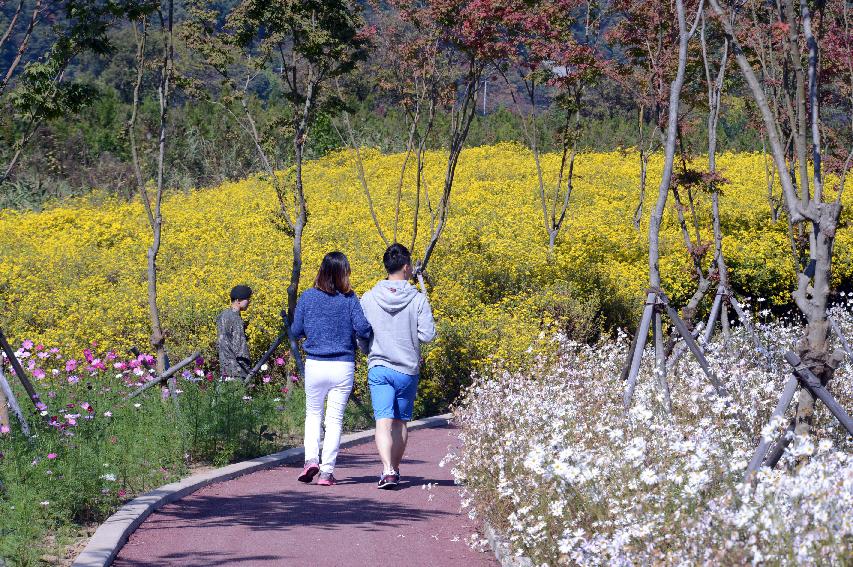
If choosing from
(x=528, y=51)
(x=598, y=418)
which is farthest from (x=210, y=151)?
(x=598, y=418)

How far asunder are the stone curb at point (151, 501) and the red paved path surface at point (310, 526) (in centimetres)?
6

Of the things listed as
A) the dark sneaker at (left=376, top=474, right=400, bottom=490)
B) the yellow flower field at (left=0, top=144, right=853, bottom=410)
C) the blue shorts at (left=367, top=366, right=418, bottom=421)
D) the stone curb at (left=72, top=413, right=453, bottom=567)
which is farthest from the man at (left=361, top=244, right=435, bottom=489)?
the yellow flower field at (left=0, top=144, right=853, bottom=410)

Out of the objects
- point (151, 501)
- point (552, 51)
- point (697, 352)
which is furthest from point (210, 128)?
point (697, 352)

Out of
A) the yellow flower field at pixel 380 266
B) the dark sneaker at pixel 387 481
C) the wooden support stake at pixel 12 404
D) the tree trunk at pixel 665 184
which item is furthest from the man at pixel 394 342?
the yellow flower field at pixel 380 266

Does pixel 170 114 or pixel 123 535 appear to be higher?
pixel 170 114

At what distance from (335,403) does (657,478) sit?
160 inches

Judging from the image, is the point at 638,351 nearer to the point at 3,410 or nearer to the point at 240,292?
the point at 3,410

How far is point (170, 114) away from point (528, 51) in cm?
1968

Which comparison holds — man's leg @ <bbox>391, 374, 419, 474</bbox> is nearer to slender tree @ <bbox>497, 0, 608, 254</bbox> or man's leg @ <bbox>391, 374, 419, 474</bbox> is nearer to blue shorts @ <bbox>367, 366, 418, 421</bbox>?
blue shorts @ <bbox>367, 366, 418, 421</bbox>

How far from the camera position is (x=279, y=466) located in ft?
30.6

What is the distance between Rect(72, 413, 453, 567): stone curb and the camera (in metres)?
5.99

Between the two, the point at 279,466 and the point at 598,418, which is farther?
the point at 279,466

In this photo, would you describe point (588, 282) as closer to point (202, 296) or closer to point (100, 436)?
point (202, 296)

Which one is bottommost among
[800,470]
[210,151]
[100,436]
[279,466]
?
[279,466]
